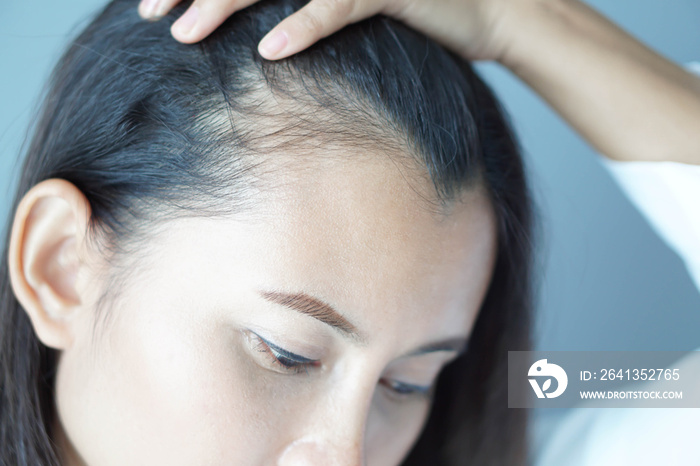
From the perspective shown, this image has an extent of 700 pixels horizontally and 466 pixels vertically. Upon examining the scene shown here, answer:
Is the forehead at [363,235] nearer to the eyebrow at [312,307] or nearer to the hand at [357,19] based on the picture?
the eyebrow at [312,307]

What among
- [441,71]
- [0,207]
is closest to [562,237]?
[441,71]

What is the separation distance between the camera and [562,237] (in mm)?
1755

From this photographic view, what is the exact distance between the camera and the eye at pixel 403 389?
3.29ft

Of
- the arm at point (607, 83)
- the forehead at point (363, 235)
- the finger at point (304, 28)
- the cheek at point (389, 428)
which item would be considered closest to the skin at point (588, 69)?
the arm at point (607, 83)

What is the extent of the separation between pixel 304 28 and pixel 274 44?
5 centimetres

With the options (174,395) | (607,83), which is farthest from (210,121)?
(607,83)

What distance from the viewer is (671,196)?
109 cm

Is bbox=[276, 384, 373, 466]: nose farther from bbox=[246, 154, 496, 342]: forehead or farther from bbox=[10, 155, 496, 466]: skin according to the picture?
bbox=[246, 154, 496, 342]: forehead

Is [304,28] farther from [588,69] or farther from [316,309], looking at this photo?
[588,69]

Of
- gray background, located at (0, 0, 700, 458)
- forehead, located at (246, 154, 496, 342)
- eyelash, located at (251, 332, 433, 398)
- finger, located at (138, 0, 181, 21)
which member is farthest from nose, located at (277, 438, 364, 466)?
gray background, located at (0, 0, 700, 458)

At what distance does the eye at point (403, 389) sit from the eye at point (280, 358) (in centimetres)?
20

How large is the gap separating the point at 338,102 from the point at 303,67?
71 mm

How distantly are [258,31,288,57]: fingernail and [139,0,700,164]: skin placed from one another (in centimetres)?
29

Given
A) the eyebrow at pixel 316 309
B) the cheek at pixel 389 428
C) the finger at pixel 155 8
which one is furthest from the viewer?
the cheek at pixel 389 428
